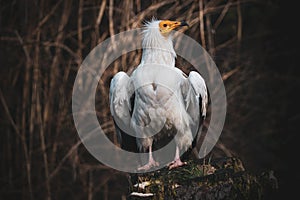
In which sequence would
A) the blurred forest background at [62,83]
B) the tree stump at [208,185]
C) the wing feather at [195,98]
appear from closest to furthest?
the tree stump at [208,185] < the wing feather at [195,98] < the blurred forest background at [62,83]

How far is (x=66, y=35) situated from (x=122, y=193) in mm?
1925

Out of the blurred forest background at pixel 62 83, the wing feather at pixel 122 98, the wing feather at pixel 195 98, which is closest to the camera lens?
the wing feather at pixel 195 98

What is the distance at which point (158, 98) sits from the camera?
4.39 meters

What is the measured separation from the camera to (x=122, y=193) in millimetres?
6789

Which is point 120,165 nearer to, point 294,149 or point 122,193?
point 122,193

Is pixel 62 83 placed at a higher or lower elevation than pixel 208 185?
higher

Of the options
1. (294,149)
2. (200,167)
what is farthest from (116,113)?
(294,149)

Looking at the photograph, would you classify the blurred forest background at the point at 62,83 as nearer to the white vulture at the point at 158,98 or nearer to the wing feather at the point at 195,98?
the white vulture at the point at 158,98

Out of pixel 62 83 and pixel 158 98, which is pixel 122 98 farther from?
pixel 62 83

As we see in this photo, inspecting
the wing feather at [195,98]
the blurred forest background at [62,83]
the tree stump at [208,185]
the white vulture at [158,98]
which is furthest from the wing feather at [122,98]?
the blurred forest background at [62,83]

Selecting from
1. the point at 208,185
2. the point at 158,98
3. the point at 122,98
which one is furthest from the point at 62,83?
the point at 208,185

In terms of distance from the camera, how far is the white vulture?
14.3 feet

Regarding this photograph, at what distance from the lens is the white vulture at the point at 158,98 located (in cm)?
436

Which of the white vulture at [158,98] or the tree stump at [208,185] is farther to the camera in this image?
the white vulture at [158,98]
